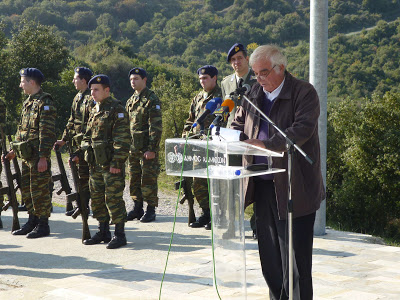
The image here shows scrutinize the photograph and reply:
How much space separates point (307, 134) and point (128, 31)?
6031 centimetres

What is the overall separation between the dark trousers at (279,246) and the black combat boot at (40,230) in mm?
4475

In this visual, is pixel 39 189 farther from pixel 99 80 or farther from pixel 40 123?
pixel 99 80

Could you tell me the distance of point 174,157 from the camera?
144 inches

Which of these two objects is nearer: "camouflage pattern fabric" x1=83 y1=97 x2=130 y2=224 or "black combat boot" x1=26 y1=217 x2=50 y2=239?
"camouflage pattern fabric" x1=83 y1=97 x2=130 y2=224

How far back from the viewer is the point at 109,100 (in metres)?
6.92

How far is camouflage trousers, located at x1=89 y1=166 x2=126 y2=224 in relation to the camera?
6848mm

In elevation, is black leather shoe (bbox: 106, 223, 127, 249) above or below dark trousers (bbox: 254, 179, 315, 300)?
below

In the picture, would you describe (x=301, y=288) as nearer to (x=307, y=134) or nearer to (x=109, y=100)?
(x=307, y=134)

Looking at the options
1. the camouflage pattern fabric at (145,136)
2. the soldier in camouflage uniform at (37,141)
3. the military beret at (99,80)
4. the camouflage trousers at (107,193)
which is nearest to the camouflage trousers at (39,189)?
the soldier in camouflage uniform at (37,141)

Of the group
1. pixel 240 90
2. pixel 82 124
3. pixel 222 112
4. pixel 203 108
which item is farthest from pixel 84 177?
pixel 222 112

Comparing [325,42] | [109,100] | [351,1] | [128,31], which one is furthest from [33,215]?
[128,31]

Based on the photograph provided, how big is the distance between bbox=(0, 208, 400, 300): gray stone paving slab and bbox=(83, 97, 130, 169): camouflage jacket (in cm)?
115

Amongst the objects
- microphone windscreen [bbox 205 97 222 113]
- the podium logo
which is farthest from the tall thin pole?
microphone windscreen [bbox 205 97 222 113]

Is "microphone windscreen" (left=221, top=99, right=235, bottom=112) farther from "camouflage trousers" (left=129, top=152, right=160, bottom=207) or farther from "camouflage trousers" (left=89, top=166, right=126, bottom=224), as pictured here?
"camouflage trousers" (left=129, top=152, right=160, bottom=207)
